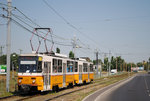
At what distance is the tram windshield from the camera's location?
19.2m

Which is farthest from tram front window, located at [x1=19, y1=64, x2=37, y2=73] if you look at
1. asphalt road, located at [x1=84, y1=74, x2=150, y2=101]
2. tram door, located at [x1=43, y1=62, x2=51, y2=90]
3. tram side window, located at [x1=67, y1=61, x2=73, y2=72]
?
tram side window, located at [x1=67, y1=61, x2=73, y2=72]

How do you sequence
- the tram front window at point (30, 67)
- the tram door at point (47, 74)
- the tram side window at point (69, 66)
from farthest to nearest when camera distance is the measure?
the tram side window at point (69, 66)
the tram door at point (47, 74)
the tram front window at point (30, 67)

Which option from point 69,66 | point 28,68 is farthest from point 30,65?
point 69,66

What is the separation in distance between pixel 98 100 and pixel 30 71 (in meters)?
5.79

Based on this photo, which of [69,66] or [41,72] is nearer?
[41,72]

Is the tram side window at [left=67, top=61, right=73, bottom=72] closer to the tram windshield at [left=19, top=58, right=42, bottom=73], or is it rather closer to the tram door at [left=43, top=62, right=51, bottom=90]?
the tram door at [left=43, top=62, right=51, bottom=90]

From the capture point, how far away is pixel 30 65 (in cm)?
1934

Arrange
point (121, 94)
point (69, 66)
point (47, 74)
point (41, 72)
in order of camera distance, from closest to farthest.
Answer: point (41, 72) → point (47, 74) → point (121, 94) → point (69, 66)

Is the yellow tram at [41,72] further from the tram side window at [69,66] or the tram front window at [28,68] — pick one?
the tram side window at [69,66]

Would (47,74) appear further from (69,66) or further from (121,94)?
(121,94)

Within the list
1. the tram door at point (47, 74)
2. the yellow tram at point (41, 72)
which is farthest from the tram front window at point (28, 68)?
the tram door at point (47, 74)

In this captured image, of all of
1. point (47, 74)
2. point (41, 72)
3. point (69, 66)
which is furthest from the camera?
point (69, 66)

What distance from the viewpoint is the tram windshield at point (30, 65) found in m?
19.2

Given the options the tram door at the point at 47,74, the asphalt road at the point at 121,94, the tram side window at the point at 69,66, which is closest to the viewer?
the asphalt road at the point at 121,94
